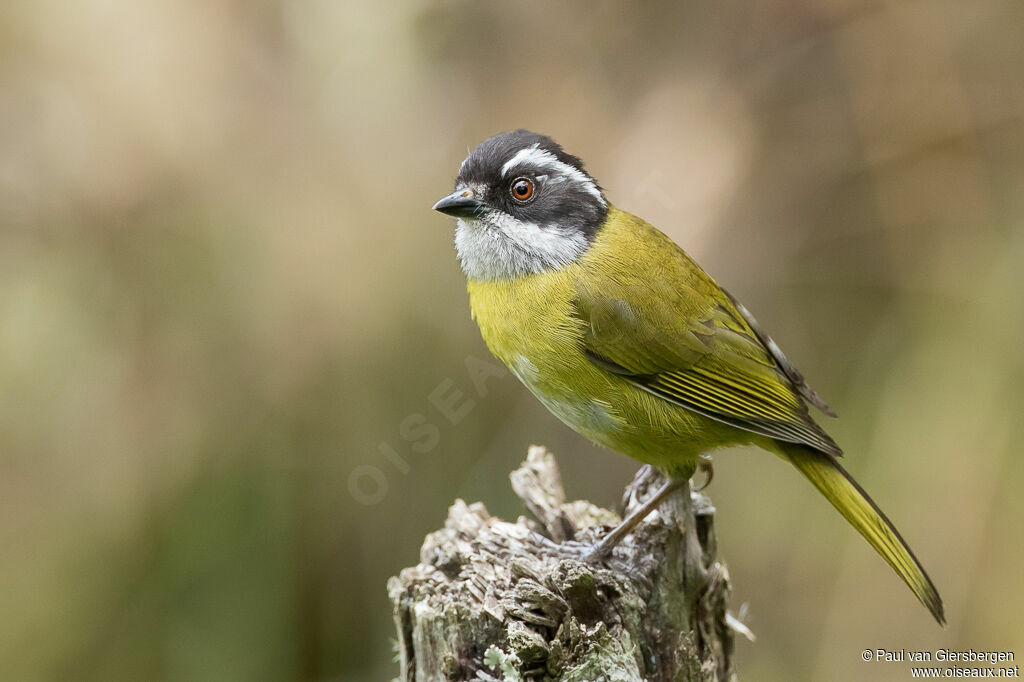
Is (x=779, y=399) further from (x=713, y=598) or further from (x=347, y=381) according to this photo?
(x=347, y=381)

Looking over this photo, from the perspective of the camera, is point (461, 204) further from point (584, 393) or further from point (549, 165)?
point (584, 393)

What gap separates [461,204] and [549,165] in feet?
1.31

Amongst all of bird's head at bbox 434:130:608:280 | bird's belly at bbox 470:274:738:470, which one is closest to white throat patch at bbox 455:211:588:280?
bird's head at bbox 434:130:608:280

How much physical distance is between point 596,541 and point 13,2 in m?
3.82

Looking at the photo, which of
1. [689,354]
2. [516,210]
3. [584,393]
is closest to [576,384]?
[584,393]

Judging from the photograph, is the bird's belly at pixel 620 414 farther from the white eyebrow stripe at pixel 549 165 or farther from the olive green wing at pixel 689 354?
the white eyebrow stripe at pixel 549 165

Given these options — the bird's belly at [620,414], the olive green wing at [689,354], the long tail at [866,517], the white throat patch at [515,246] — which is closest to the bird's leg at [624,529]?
the bird's belly at [620,414]

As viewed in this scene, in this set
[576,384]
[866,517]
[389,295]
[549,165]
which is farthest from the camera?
[389,295]

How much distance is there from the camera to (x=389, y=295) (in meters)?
4.83

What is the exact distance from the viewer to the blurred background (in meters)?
4.54

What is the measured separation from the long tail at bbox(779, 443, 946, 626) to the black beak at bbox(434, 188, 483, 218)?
1.46 m

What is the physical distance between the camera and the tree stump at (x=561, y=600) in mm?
2830

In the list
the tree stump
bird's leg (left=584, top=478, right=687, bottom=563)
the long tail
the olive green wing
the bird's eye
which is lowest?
the tree stump

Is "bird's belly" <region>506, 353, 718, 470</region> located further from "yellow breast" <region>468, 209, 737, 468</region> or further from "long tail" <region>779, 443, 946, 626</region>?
"long tail" <region>779, 443, 946, 626</region>
